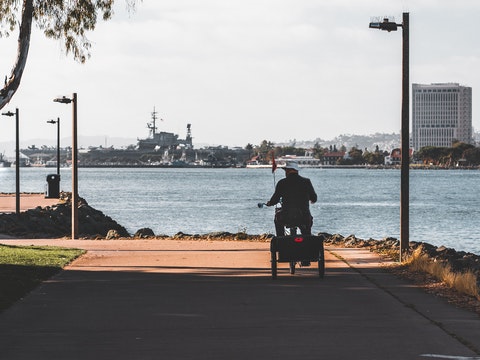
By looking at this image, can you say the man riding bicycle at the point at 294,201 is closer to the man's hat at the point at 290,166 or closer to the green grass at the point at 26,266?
the man's hat at the point at 290,166

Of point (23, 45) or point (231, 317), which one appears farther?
point (23, 45)

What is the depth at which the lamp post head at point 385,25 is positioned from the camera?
63.6 feet

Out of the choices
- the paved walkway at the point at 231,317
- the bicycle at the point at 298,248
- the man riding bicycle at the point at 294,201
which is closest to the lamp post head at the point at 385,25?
the man riding bicycle at the point at 294,201

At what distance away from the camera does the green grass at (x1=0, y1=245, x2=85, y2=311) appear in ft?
48.2

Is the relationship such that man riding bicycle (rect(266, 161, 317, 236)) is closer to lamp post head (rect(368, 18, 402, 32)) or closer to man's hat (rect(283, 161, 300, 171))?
man's hat (rect(283, 161, 300, 171))

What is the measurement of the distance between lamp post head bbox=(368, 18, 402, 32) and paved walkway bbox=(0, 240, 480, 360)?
4.46 m

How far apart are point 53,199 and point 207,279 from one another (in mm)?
45369

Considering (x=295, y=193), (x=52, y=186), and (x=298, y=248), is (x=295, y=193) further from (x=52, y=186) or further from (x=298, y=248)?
(x=52, y=186)

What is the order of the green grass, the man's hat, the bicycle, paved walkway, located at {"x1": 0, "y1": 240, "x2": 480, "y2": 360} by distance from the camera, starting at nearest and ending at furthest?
paved walkway, located at {"x1": 0, "y1": 240, "x2": 480, "y2": 360}, the green grass, the bicycle, the man's hat

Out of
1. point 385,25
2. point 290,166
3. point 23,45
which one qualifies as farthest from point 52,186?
point 290,166

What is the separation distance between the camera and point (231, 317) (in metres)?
12.2

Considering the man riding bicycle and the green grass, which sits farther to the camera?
the man riding bicycle

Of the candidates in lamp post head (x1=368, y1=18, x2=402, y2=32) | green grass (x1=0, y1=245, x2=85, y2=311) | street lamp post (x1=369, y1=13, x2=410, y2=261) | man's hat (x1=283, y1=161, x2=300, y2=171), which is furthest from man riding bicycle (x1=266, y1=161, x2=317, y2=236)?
lamp post head (x1=368, y1=18, x2=402, y2=32)

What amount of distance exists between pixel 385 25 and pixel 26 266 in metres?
7.94
